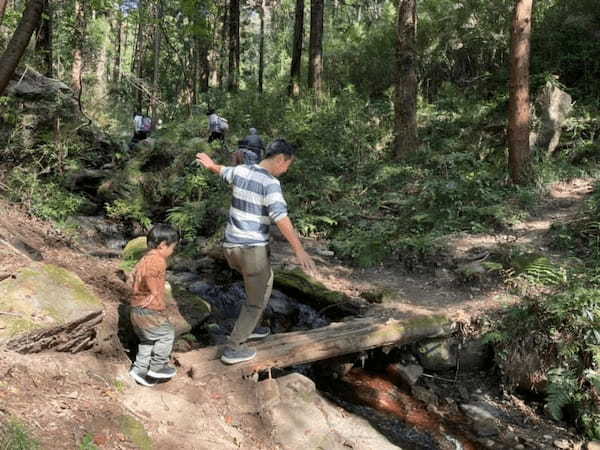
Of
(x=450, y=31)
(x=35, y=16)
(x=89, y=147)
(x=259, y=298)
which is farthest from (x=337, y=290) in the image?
(x=450, y=31)

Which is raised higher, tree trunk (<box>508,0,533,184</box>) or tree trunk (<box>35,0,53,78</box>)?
tree trunk (<box>35,0,53,78</box>)

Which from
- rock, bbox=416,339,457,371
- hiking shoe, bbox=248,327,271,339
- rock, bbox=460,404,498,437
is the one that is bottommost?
rock, bbox=460,404,498,437

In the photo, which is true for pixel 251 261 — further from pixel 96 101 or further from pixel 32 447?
pixel 96 101

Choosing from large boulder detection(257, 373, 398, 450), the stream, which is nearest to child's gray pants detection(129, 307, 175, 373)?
large boulder detection(257, 373, 398, 450)

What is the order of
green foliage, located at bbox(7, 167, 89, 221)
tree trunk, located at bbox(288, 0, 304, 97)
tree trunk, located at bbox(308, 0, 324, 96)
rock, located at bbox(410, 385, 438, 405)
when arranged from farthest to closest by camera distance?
tree trunk, located at bbox(288, 0, 304, 97) < tree trunk, located at bbox(308, 0, 324, 96) < green foliage, located at bbox(7, 167, 89, 221) < rock, located at bbox(410, 385, 438, 405)

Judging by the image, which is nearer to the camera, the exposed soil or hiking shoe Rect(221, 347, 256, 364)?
the exposed soil

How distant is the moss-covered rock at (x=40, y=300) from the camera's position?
3713mm

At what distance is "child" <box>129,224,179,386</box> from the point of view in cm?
421

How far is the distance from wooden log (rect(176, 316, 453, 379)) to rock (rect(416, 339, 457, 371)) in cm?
16

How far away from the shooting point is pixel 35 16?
267 inches

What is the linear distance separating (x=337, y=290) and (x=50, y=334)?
482 cm

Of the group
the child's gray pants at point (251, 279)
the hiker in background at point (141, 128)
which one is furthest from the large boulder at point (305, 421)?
the hiker in background at point (141, 128)

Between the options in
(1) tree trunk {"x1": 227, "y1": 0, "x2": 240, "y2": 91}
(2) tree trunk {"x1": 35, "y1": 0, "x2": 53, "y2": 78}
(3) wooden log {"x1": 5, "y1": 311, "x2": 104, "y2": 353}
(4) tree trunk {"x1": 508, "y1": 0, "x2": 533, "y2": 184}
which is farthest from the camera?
(1) tree trunk {"x1": 227, "y1": 0, "x2": 240, "y2": 91}

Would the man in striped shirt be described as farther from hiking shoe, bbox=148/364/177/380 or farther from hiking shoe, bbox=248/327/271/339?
hiking shoe, bbox=148/364/177/380
